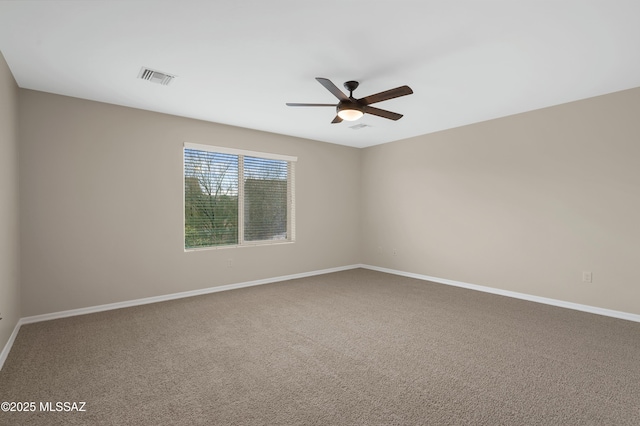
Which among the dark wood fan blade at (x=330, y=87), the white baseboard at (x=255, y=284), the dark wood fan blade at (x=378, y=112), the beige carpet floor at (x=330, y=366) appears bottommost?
the beige carpet floor at (x=330, y=366)

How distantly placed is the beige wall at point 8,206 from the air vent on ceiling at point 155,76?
109 cm

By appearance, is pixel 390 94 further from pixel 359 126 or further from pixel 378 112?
pixel 359 126

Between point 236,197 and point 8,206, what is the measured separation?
2.74 m

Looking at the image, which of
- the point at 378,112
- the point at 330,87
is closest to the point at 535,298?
the point at 378,112

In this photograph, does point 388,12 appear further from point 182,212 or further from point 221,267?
point 221,267

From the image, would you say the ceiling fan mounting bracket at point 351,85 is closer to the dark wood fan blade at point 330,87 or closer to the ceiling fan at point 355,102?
the ceiling fan at point 355,102

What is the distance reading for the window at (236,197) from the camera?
188 inches

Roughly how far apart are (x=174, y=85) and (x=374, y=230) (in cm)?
452

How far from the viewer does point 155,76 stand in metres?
3.23

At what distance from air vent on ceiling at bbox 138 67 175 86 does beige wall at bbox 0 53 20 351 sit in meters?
1.09

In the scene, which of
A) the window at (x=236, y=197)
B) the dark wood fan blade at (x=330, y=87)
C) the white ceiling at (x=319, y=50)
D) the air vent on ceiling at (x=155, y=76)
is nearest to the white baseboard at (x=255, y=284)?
the window at (x=236, y=197)

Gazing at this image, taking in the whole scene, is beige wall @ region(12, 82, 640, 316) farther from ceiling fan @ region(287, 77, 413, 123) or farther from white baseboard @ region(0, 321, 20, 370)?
ceiling fan @ region(287, 77, 413, 123)

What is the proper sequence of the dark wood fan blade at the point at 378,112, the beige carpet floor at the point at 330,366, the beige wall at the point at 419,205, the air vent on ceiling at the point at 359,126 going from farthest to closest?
the air vent on ceiling at the point at 359,126, the beige wall at the point at 419,205, the dark wood fan blade at the point at 378,112, the beige carpet floor at the point at 330,366

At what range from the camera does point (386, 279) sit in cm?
568
